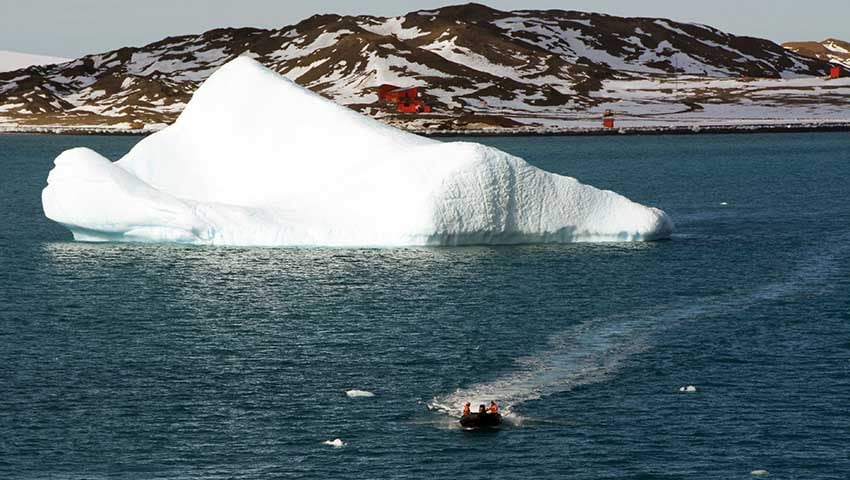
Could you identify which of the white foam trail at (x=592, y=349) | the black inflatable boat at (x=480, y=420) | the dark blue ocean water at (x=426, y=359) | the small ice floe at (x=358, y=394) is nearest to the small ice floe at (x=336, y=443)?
the dark blue ocean water at (x=426, y=359)

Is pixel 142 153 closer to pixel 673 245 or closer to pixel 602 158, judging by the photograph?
pixel 673 245

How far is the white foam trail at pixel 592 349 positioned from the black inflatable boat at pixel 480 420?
4.46 feet

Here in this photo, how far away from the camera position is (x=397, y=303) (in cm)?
5972

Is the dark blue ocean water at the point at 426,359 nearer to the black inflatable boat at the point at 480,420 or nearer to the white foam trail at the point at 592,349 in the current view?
the white foam trail at the point at 592,349

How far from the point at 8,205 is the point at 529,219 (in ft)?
172

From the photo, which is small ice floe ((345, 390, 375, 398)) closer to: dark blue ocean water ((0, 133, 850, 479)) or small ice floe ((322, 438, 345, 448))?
dark blue ocean water ((0, 133, 850, 479))

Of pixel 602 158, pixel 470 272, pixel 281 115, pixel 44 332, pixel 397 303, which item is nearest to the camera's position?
pixel 44 332

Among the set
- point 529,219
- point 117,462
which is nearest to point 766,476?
point 117,462

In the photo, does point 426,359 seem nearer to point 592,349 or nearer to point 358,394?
point 358,394

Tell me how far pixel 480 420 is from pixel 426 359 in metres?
9.48

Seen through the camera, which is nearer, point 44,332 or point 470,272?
point 44,332

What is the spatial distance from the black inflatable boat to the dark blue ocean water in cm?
55

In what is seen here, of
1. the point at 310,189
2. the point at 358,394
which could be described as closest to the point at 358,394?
the point at 358,394

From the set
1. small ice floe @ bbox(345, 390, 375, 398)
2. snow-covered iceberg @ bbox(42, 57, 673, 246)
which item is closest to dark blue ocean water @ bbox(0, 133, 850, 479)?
small ice floe @ bbox(345, 390, 375, 398)
